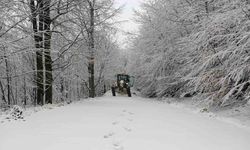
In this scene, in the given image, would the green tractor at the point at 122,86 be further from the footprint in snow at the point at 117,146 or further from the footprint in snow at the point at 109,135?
the footprint in snow at the point at 117,146

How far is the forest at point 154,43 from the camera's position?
11789 millimetres

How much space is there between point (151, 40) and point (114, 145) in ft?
76.0

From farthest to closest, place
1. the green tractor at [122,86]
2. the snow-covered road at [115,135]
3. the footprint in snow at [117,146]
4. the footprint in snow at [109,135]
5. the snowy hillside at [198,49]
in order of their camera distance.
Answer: the green tractor at [122,86], the snowy hillside at [198,49], the footprint in snow at [109,135], the snow-covered road at [115,135], the footprint in snow at [117,146]

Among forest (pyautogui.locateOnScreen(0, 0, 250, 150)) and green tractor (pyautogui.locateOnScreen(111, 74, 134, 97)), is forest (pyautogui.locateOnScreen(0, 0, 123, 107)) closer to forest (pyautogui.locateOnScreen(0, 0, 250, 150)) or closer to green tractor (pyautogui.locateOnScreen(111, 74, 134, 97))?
forest (pyautogui.locateOnScreen(0, 0, 250, 150))

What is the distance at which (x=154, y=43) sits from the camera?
28.9 metres

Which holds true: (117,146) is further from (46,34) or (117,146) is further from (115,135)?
(46,34)

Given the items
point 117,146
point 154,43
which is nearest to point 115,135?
point 117,146

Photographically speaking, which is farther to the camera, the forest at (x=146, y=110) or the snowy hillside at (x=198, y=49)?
the snowy hillside at (x=198, y=49)

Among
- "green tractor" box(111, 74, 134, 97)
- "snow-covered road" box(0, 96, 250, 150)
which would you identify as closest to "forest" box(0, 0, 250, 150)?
"snow-covered road" box(0, 96, 250, 150)

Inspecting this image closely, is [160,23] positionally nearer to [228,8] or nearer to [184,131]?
[228,8]

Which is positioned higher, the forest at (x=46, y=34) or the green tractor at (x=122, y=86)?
the forest at (x=46, y=34)

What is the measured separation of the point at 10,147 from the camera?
652 cm

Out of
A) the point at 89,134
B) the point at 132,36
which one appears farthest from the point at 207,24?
the point at 132,36

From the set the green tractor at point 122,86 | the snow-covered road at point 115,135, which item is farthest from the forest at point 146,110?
the green tractor at point 122,86
